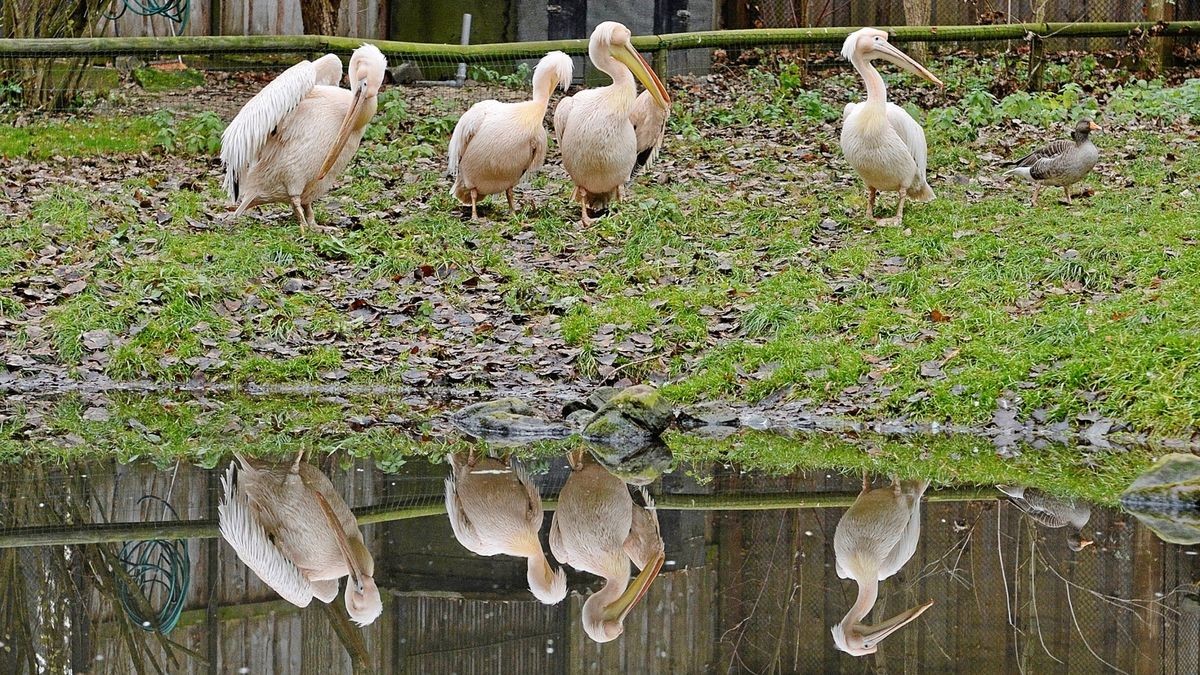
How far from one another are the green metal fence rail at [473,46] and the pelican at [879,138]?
3292 millimetres

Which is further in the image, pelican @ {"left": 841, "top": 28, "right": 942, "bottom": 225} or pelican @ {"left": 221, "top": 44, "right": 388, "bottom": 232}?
pelican @ {"left": 841, "top": 28, "right": 942, "bottom": 225}

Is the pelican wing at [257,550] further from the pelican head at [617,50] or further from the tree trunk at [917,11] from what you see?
the tree trunk at [917,11]

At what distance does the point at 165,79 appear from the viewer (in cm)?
1384

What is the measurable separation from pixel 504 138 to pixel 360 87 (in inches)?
39.1

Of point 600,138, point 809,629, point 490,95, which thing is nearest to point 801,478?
point 809,629

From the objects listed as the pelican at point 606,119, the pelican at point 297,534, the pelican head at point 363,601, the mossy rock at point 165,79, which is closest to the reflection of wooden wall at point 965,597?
the pelican head at point 363,601

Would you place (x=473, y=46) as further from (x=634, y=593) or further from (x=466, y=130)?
(x=634, y=593)

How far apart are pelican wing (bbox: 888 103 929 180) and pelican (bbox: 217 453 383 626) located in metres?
5.01

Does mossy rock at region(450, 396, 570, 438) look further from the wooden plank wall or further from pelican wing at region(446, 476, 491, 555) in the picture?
the wooden plank wall

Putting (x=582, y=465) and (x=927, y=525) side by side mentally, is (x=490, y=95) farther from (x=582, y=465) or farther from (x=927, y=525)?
(x=927, y=525)

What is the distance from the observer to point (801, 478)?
588 centimetres

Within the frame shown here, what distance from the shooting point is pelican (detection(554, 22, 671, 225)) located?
988cm

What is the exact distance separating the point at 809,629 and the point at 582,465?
221cm

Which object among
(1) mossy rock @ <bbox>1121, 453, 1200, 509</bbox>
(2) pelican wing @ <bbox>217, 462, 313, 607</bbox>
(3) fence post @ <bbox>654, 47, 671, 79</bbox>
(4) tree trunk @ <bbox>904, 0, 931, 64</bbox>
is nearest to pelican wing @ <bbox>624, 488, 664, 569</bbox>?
(2) pelican wing @ <bbox>217, 462, 313, 607</bbox>
